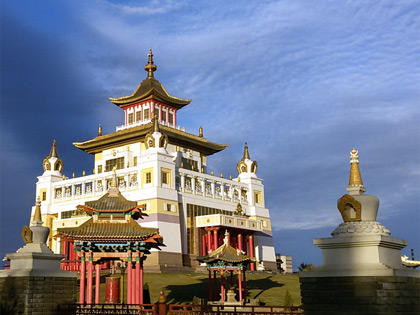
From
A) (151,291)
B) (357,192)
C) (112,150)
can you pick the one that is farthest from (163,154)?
(357,192)

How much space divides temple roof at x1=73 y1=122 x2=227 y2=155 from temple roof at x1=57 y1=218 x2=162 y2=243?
38940 millimetres

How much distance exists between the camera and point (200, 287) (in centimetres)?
4966

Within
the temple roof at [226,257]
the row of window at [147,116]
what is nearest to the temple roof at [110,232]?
the temple roof at [226,257]

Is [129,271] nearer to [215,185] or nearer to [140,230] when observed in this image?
[140,230]

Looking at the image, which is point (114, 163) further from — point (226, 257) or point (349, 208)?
point (349, 208)

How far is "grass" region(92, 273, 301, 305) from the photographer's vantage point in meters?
44.1

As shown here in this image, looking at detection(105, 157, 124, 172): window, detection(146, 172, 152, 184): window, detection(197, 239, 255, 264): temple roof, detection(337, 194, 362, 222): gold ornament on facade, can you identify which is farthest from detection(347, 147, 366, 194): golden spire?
detection(105, 157, 124, 172): window

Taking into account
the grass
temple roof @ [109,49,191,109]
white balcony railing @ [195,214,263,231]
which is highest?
temple roof @ [109,49,191,109]

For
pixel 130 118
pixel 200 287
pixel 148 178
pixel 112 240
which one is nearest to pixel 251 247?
pixel 148 178

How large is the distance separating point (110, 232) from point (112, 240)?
0.60 m

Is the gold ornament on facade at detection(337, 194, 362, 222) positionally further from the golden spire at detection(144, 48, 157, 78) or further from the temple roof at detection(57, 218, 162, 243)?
the golden spire at detection(144, 48, 157, 78)

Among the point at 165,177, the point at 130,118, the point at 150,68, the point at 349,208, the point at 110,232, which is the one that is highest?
the point at 150,68

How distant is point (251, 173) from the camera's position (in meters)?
78.1

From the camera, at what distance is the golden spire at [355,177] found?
55.7ft
